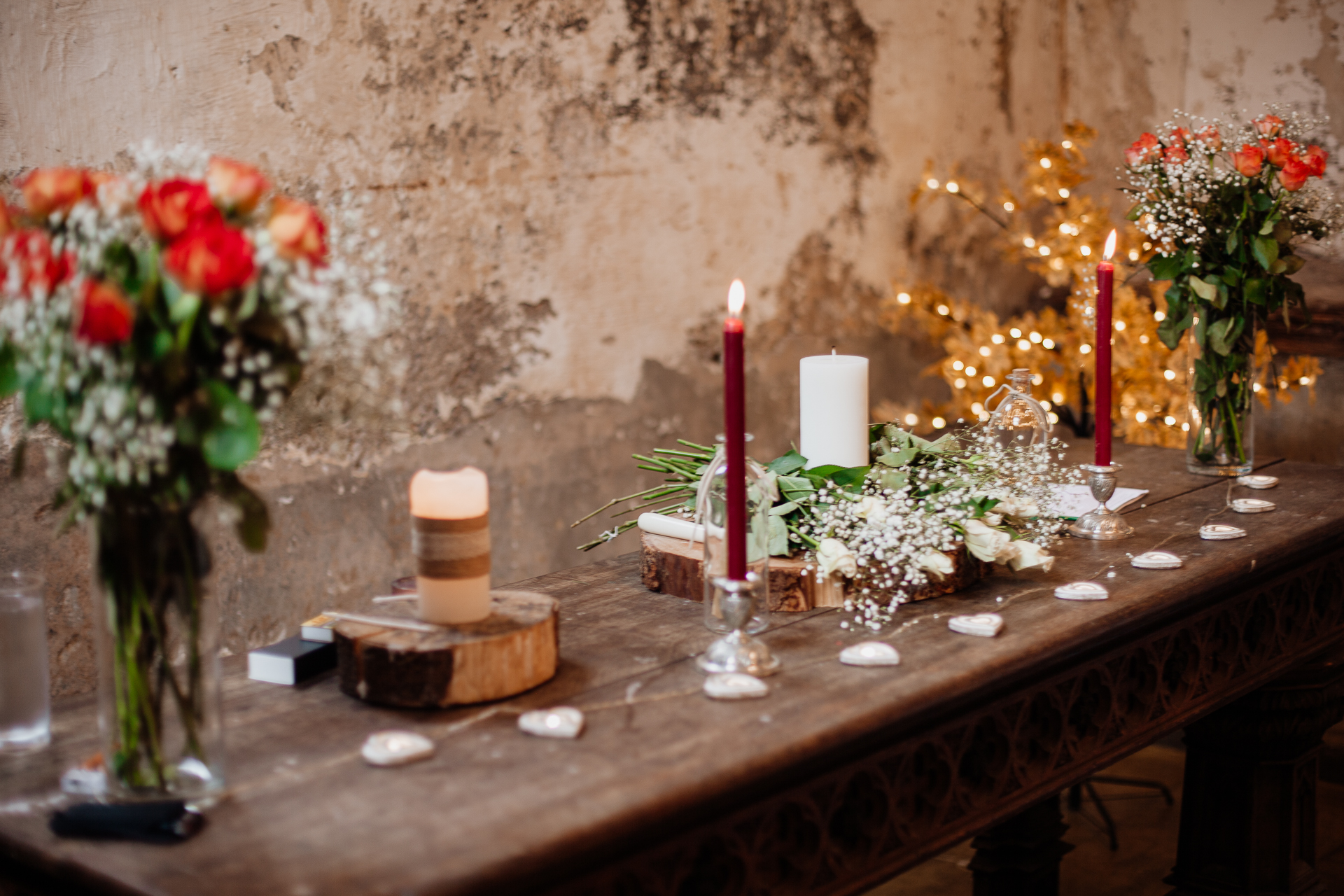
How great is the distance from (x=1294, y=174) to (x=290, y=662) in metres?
1.76

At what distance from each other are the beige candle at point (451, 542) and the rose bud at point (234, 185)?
347 mm

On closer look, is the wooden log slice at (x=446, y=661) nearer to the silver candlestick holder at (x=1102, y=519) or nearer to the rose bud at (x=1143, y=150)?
the silver candlestick holder at (x=1102, y=519)

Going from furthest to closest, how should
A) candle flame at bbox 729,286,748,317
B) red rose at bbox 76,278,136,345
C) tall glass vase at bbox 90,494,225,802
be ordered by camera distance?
candle flame at bbox 729,286,748,317 < tall glass vase at bbox 90,494,225,802 < red rose at bbox 76,278,136,345

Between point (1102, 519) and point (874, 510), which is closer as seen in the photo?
point (874, 510)

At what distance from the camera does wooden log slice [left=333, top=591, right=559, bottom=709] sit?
47.0 inches

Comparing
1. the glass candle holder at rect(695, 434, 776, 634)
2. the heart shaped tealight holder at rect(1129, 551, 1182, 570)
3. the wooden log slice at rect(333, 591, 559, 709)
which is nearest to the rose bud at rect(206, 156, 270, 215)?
the wooden log slice at rect(333, 591, 559, 709)

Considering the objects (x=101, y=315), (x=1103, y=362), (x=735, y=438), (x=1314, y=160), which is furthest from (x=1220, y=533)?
(x=101, y=315)

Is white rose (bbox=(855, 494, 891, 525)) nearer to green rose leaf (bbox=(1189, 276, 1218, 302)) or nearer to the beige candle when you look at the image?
the beige candle

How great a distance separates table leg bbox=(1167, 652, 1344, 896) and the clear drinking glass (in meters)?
1.81

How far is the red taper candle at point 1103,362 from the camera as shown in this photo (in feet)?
5.89

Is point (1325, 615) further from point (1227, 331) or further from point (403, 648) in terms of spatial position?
point (403, 648)

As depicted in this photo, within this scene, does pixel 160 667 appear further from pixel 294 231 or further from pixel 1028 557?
pixel 1028 557

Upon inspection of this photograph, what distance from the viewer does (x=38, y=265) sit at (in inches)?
37.2

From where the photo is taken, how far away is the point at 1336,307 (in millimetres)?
3160
